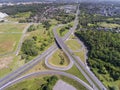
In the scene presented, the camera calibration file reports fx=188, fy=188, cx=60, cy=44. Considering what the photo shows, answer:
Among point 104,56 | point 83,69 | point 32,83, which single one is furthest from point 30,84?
point 104,56

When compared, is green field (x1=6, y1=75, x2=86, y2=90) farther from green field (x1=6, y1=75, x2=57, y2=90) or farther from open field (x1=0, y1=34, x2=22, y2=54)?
open field (x1=0, y1=34, x2=22, y2=54)

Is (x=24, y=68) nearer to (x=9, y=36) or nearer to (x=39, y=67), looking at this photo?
(x=39, y=67)

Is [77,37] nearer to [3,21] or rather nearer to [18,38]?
[18,38]

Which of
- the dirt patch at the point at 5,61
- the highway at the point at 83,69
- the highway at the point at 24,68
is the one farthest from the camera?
the dirt patch at the point at 5,61

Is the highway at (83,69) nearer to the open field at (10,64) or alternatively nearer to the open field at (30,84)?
the open field at (30,84)

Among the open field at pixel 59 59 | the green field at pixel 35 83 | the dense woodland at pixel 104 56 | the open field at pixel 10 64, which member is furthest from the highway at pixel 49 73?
the dense woodland at pixel 104 56

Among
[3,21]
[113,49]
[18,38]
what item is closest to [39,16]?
[3,21]

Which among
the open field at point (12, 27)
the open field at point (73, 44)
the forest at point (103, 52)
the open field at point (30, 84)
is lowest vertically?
the open field at point (12, 27)
